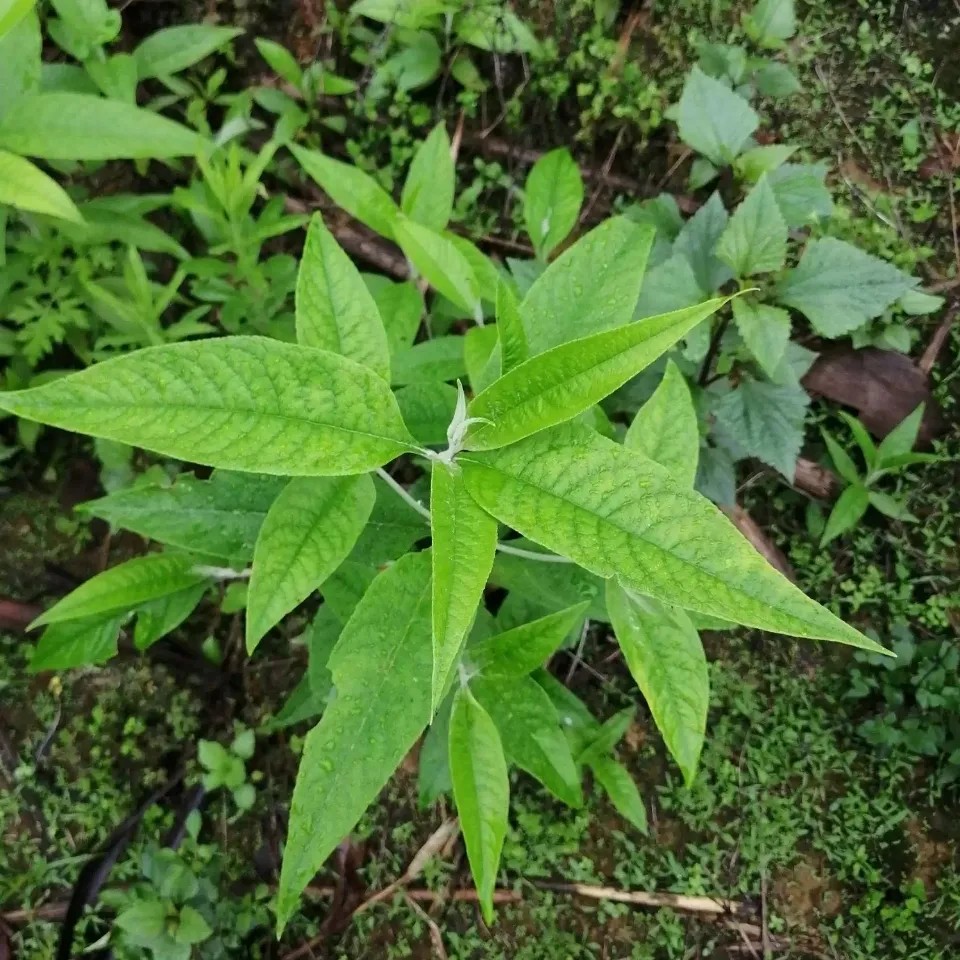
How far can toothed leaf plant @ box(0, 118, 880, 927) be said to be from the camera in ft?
2.78

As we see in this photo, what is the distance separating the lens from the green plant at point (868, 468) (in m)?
2.14

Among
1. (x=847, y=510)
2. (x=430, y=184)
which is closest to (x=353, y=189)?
(x=430, y=184)

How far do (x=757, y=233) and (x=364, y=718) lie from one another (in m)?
1.24

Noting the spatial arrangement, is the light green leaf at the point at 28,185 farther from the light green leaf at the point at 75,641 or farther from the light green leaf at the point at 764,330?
the light green leaf at the point at 764,330

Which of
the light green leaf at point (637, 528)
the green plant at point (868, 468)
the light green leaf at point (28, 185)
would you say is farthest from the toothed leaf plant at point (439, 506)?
the green plant at point (868, 468)

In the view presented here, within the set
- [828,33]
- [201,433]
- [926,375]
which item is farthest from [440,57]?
[201,433]

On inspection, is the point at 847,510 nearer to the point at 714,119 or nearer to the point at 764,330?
the point at 764,330

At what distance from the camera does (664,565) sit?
0.84 m

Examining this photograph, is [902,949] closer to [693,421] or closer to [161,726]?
[693,421]

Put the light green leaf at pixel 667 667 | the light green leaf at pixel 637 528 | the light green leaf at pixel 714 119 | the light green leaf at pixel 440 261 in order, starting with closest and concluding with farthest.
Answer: the light green leaf at pixel 637 528
the light green leaf at pixel 667 667
the light green leaf at pixel 440 261
the light green leaf at pixel 714 119

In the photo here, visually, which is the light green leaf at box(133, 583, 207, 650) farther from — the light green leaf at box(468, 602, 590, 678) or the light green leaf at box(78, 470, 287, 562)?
the light green leaf at box(468, 602, 590, 678)

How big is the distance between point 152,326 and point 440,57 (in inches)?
45.7

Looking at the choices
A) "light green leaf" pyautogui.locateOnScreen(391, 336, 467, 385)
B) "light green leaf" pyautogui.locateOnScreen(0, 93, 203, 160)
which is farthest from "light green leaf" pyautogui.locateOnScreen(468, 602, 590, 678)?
"light green leaf" pyautogui.locateOnScreen(0, 93, 203, 160)

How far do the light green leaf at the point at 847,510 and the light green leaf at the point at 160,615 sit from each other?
1.62 metres
